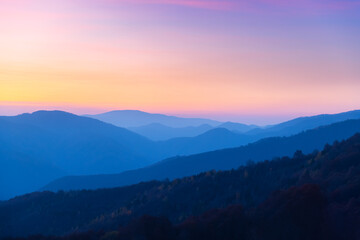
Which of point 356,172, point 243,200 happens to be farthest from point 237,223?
point 243,200

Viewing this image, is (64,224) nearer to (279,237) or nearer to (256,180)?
(256,180)

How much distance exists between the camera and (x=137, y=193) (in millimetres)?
69438

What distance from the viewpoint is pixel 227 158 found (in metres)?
177

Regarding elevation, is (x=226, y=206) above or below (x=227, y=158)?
above

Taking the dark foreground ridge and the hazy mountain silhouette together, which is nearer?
the dark foreground ridge

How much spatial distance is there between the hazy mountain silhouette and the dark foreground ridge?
89.5 m

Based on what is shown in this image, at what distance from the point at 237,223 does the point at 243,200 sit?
23.9 meters

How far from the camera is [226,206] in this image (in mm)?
32250

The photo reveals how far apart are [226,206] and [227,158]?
145641 millimetres

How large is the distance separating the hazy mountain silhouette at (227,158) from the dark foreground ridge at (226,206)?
89515mm

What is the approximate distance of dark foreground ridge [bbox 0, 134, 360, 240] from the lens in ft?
62.7

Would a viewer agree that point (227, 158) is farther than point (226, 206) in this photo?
Yes

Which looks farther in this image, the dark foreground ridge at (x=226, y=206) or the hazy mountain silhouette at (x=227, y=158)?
the hazy mountain silhouette at (x=227, y=158)

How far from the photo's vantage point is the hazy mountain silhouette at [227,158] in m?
172
